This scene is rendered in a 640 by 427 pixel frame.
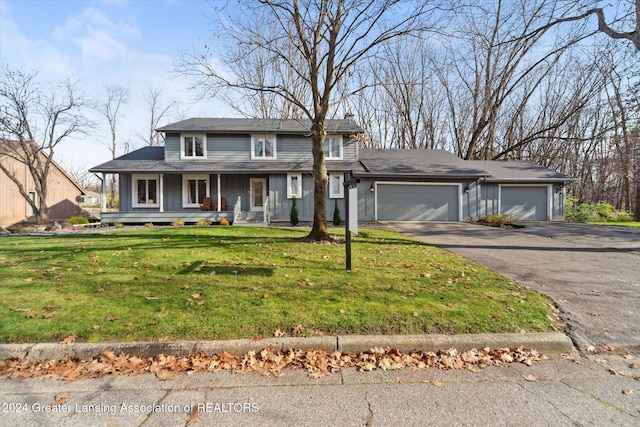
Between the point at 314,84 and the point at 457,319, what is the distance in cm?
677

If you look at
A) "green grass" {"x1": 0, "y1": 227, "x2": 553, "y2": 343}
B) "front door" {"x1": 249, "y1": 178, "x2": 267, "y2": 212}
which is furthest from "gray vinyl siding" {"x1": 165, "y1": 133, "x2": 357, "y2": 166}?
"green grass" {"x1": 0, "y1": 227, "x2": 553, "y2": 343}

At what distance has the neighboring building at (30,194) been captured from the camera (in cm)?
2488

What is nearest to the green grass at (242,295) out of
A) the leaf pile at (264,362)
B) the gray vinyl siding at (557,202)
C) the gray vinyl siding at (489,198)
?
the leaf pile at (264,362)

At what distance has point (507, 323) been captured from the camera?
3.75 meters

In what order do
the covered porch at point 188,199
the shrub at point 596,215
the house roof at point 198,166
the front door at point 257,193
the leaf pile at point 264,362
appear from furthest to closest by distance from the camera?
1. the shrub at point 596,215
2. the front door at point 257,193
3. the house roof at point 198,166
4. the covered porch at point 188,199
5. the leaf pile at point 264,362

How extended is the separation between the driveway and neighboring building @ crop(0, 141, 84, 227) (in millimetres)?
32583

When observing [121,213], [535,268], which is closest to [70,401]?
[535,268]

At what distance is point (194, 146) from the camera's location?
17438 mm

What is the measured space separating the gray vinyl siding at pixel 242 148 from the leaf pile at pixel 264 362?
14.7 m

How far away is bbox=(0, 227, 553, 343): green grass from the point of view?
3.56m

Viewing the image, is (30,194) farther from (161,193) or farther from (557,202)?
(557,202)

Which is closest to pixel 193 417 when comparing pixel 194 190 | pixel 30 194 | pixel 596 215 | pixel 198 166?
pixel 198 166

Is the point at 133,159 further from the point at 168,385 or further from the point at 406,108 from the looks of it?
the point at 406,108

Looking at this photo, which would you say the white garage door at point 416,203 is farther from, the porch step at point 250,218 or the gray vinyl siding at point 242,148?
the porch step at point 250,218
